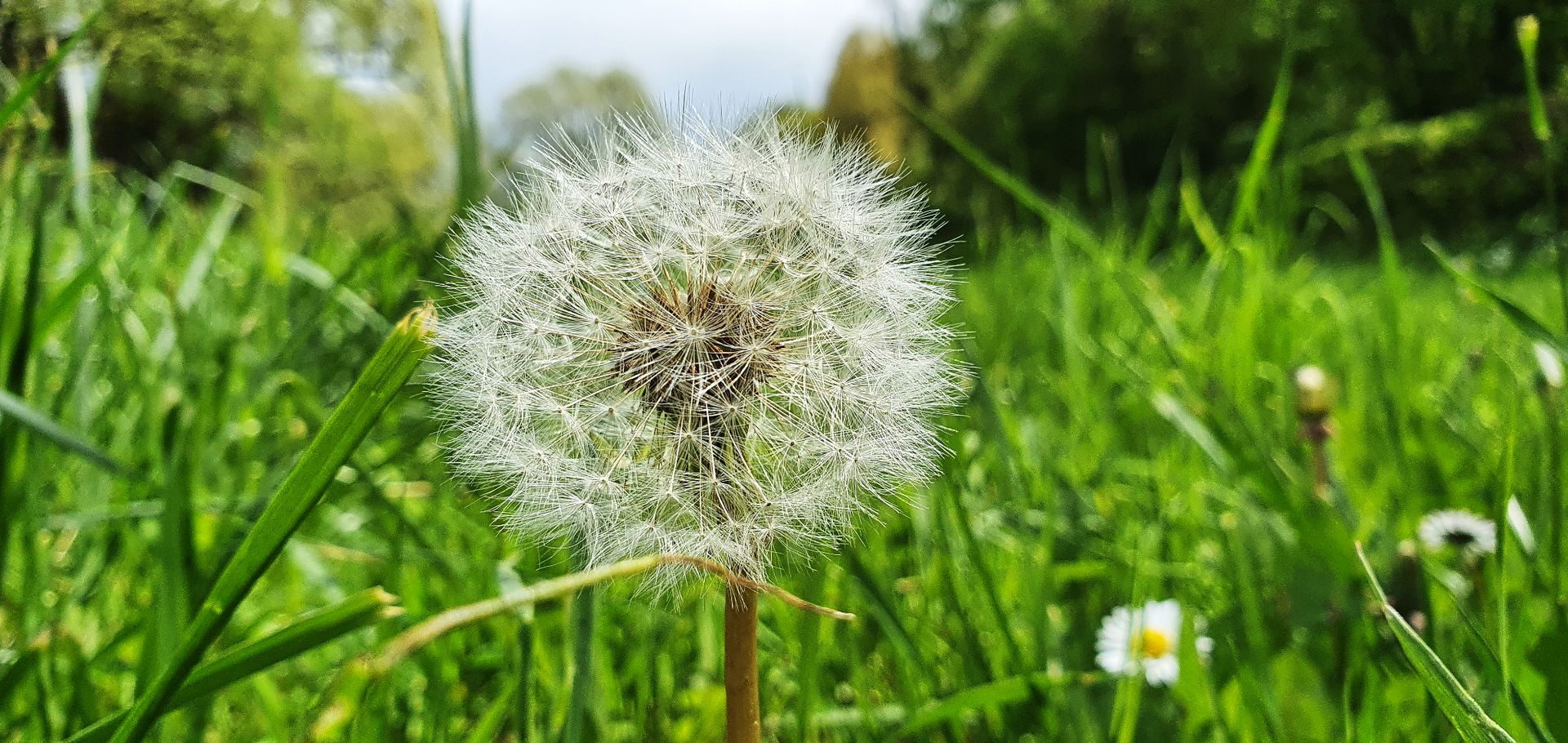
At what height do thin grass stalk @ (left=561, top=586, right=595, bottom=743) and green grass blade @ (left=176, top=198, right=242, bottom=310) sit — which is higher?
green grass blade @ (left=176, top=198, right=242, bottom=310)

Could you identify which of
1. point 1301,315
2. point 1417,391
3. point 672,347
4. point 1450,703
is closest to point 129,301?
point 672,347

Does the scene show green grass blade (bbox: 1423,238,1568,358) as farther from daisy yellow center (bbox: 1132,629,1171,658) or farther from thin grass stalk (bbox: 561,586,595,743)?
thin grass stalk (bbox: 561,586,595,743)

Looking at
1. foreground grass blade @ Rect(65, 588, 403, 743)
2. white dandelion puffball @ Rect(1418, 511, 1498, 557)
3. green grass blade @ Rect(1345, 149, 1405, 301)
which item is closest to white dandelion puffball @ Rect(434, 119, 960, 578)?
foreground grass blade @ Rect(65, 588, 403, 743)

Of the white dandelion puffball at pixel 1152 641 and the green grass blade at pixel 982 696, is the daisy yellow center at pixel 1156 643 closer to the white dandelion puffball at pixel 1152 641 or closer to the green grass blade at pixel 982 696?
the white dandelion puffball at pixel 1152 641

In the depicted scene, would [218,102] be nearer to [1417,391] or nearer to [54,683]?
[54,683]

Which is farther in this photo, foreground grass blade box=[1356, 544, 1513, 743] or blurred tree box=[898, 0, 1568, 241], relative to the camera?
blurred tree box=[898, 0, 1568, 241]
